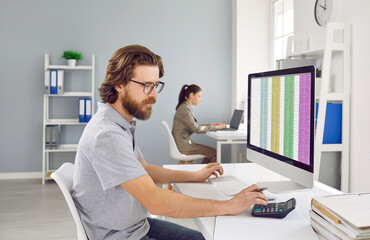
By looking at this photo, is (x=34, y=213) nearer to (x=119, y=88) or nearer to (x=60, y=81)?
(x=60, y=81)

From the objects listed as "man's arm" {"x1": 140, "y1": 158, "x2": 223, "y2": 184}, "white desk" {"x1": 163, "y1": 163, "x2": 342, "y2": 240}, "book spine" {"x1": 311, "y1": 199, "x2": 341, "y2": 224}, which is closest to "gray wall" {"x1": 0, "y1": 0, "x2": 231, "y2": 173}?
"white desk" {"x1": 163, "y1": 163, "x2": 342, "y2": 240}

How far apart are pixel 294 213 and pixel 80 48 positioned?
4325mm

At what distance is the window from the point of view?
4547 mm

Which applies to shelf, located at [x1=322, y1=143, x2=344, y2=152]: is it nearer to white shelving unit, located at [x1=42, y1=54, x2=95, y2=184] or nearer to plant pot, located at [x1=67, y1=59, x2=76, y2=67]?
white shelving unit, located at [x1=42, y1=54, x2=95, y2=184]

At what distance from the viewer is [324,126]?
117 inches

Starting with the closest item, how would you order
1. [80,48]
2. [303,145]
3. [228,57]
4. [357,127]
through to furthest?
[303,145], [357,127], [80,48], [228,57]

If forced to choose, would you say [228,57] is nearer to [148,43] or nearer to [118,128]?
[148,43]

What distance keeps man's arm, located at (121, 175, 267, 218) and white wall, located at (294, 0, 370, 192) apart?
1980 mm

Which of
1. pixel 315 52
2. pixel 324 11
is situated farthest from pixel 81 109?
pixel 324 11

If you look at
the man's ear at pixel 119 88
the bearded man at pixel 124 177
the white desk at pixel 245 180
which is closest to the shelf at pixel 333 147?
the white desk at pixel 245 180

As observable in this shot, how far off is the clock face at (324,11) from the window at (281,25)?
1.08 metres

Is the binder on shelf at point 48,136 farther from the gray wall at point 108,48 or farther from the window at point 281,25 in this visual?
the window at point 281,25

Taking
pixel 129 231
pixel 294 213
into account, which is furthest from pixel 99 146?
pixel 294 213

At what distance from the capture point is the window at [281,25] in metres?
4.55
